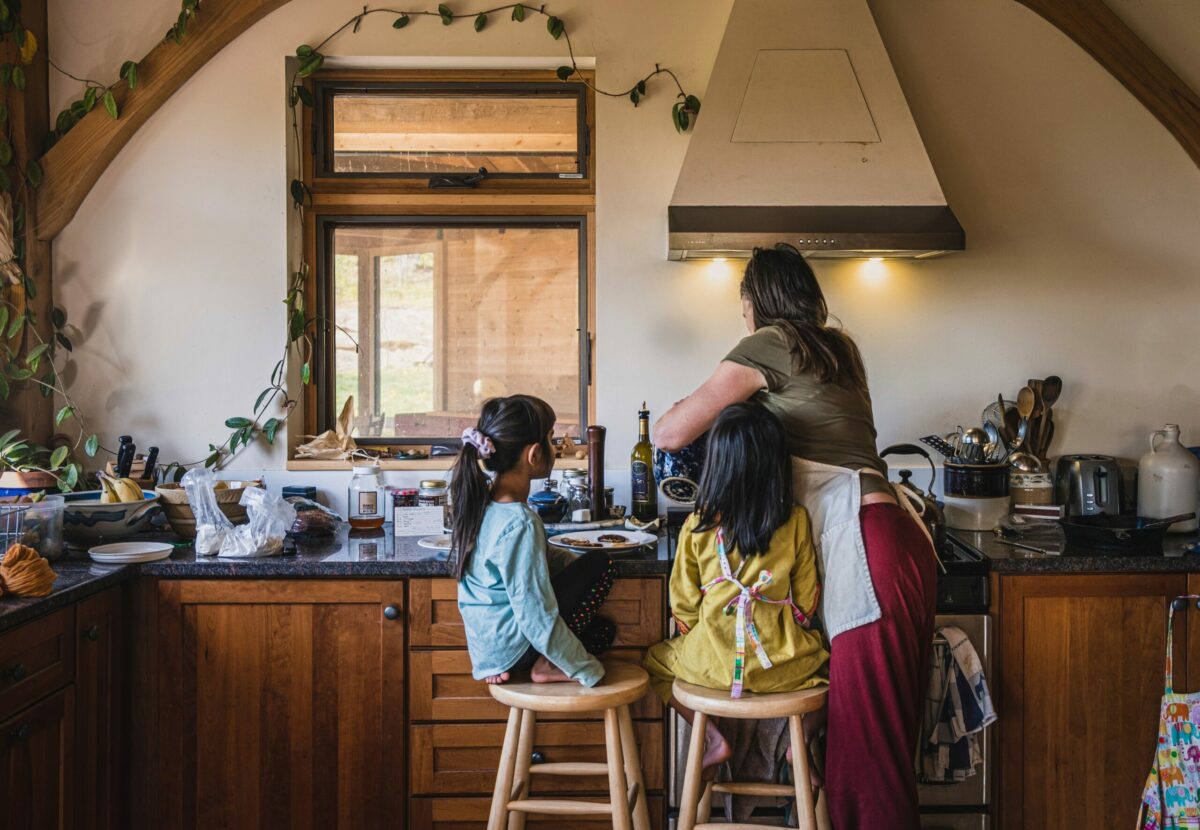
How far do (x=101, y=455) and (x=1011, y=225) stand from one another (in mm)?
2943

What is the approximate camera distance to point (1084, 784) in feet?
7.68

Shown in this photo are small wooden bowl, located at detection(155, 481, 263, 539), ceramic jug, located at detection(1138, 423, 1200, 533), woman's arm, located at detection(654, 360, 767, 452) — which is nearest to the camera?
woman's arm, located at detection(654, 360, 767, 452)

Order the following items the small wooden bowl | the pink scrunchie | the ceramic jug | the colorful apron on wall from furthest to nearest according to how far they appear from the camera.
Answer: the ceramic jug < the small wooden bowl < the colorful apron on wall < the pink scrunchie

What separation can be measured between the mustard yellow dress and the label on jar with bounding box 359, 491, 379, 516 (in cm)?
113

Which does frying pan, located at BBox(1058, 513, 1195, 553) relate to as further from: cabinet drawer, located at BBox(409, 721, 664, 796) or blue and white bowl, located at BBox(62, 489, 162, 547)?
blue and white bowl, located at BBox(62, 489, 162, 547)

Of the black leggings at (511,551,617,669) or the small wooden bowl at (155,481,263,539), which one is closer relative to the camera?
the black leggings at (511,551,617,669)

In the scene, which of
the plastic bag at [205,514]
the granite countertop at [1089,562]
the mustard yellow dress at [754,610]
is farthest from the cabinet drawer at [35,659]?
the granite countertop at [1089,562]

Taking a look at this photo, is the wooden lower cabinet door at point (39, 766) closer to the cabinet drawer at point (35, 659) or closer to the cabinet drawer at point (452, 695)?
the cabinet drawer at point (35, 659)

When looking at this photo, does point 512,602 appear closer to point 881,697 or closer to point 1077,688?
point 881,697

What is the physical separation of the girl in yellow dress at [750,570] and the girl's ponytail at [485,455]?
0.38 meters

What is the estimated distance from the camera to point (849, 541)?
1935 mm

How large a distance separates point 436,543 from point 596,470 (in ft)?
1.86

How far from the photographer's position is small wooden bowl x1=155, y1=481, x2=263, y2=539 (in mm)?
2578

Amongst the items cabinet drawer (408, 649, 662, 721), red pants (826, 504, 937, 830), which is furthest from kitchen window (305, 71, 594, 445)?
red pants (826, 504, 937, 830)
